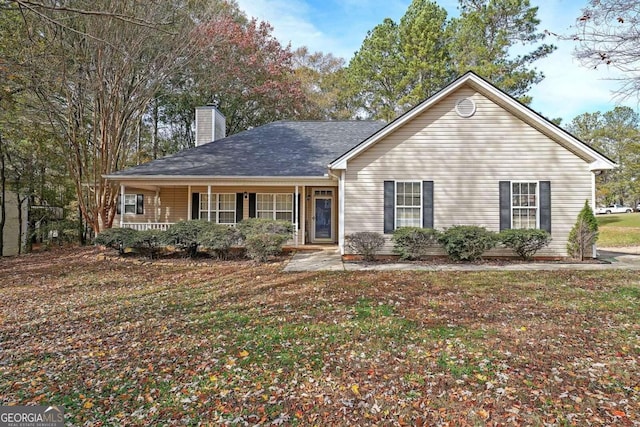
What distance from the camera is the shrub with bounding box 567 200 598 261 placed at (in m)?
9.79

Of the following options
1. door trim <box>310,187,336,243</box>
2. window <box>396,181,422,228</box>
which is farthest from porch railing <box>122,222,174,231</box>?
window <box>396,181,422,228</box>

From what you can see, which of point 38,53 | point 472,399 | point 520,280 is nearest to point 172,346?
point 472,399

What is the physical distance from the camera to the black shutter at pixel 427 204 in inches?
412

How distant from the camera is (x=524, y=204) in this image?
1035cm

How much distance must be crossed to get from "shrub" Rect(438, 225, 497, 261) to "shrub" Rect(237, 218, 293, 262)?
4803 mm

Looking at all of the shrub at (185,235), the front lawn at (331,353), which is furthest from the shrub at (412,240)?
the shrub at (185,235)

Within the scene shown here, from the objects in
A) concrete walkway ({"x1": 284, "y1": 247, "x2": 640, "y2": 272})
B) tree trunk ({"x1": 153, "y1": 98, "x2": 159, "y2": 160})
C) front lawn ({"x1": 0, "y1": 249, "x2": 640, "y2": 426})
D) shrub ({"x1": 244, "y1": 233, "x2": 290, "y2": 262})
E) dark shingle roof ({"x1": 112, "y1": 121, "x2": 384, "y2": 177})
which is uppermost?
tree trunk ({"x1": 153, "y1": 98, "x2": 159, "y2": 160})

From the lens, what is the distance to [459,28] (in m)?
25.5

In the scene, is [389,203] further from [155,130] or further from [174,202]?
[155,130]

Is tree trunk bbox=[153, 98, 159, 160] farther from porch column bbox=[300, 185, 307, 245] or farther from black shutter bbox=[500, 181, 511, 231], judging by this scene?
black shutter bbox=[500, 181, 511, 231]

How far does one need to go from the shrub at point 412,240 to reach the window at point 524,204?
2.48 metres

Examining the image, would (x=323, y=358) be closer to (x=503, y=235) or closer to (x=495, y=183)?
(x=503, y=235)

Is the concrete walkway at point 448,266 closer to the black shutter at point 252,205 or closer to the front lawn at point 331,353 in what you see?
the front lawn at point 331,353

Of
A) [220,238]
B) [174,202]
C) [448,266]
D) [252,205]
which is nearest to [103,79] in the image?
[174,202]
